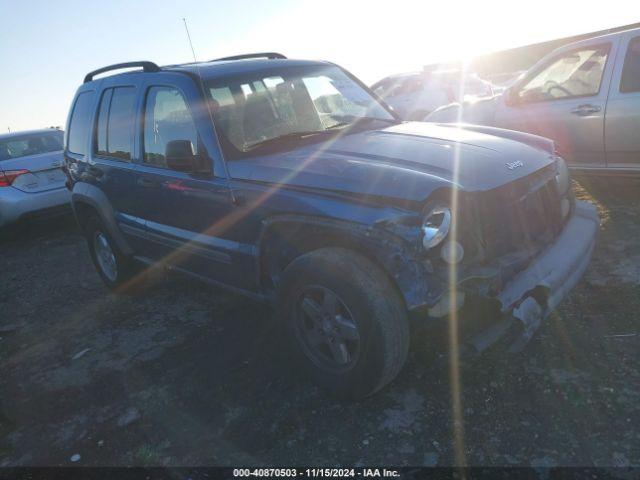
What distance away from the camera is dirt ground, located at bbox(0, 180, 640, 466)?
2.53 meters

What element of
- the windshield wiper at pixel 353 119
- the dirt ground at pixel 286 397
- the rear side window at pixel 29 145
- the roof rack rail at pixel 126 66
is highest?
the roof rack rail at pixel 126 66

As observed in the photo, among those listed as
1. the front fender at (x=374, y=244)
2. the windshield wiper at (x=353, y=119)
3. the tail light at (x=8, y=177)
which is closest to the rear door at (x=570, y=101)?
the windshield wiper at (x=353, y=119)

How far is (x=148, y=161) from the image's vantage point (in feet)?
12.9

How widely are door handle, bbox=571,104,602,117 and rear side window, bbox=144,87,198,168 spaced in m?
4.43

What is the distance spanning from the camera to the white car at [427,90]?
442 inches

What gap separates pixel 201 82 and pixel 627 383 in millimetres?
3143

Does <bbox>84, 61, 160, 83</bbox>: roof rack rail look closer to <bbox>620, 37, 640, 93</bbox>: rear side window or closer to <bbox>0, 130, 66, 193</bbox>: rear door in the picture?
<bbox>0, 130, 66, 193</bbox>: rear door

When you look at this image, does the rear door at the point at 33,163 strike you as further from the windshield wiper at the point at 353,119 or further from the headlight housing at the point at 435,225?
the headlight housing at the point at 435,225

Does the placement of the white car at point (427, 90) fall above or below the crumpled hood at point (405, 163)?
below

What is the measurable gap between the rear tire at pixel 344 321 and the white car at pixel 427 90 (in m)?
8.79

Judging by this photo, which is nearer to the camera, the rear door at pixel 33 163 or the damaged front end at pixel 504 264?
the damaged front end at pixel 504 264

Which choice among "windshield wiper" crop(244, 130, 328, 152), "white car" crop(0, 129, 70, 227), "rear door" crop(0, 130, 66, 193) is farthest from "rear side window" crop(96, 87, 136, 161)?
"rear door" crop(0, 130, 66, 193)

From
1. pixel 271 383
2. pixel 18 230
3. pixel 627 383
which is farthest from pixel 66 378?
pixel 18 230

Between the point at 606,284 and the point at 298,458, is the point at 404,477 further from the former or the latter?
the point at 606,284
